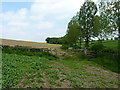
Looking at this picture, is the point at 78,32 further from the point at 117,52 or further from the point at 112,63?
the point at 112,63

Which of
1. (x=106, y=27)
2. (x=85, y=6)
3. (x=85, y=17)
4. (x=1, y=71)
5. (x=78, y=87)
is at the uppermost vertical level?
(x=85, y=6)

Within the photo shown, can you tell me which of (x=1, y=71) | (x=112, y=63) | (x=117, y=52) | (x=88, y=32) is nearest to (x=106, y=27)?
(x=117, y=52)

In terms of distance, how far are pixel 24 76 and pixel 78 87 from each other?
2368mm

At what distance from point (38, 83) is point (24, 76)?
102 cm

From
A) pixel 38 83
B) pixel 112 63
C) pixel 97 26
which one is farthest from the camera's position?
pixel 97 26

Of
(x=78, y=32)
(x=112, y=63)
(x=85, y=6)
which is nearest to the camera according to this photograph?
(x=112, y=63)

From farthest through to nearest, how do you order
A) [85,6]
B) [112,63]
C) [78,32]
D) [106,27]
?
[78,32]
[85,6]
[106,27]
[112,63]

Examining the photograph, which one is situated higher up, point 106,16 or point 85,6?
point 85,6

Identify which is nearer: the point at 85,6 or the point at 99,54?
the point at 99,54

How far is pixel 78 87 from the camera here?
4.40 metres

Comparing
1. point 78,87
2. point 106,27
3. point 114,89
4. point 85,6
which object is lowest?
point 114,89

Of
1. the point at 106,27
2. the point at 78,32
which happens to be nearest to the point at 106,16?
the point at 106,27

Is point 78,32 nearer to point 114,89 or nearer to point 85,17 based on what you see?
point 85,17

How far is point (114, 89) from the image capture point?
4980mm
